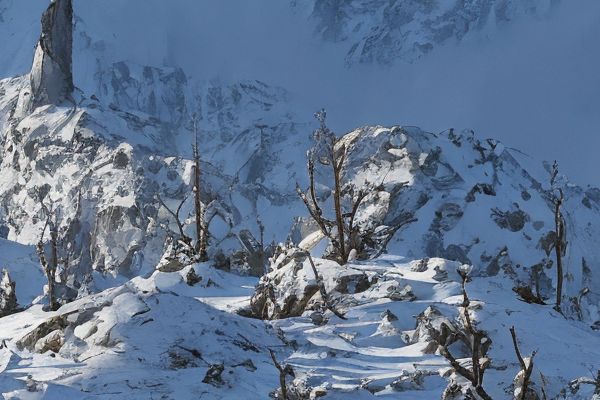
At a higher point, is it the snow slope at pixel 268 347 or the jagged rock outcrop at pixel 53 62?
the jagged rock outcrop at pixel 53 62

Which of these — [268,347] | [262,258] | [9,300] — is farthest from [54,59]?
[268,347]

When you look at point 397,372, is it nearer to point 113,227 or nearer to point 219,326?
point 219,326

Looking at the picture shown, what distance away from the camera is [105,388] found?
27.9 ft

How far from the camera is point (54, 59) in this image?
2633 inches

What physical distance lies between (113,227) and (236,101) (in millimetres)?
107893

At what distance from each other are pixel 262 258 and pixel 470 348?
20602mm

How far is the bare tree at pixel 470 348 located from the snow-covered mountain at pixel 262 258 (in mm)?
83

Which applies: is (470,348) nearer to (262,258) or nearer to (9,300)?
(9,300)

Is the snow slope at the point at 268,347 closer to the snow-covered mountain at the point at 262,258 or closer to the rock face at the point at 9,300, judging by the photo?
the snow-covered mountain at the point at 262,258

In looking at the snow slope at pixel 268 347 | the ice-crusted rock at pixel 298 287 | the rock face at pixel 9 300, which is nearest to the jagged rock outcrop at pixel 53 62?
the rock face at pixel 9 300

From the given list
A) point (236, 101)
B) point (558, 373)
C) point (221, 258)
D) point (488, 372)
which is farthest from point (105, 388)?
point (236, 101)

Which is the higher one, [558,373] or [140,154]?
[140,154]

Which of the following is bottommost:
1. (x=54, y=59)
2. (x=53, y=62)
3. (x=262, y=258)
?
(x=262, y=258)

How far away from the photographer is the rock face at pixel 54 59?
6496cm
